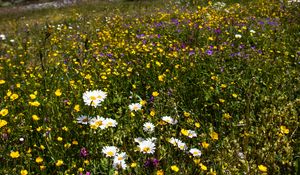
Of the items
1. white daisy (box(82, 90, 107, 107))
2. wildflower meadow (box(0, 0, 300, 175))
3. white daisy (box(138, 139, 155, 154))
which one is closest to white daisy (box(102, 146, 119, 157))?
wildflower meadow (box(0, 0, 300, 175))

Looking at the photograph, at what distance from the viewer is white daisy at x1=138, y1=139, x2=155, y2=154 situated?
2498 millimetres

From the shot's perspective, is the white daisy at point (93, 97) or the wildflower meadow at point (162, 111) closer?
the wildflower meadow at point (162, 111)

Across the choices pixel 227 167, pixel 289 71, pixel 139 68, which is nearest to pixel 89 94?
pixel 227 167

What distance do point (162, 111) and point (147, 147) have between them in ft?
2.91

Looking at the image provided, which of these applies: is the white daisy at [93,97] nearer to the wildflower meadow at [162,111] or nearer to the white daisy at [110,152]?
the wildflower meadow at [162,111]

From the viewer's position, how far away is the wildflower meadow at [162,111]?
2.62 m

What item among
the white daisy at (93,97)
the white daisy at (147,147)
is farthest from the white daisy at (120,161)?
the white daisy at (93,97)

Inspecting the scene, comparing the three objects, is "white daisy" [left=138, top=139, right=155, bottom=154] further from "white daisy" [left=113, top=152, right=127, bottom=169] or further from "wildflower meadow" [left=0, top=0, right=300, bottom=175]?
"white daisy" [left=113, top=152, right=127, bottom=169]

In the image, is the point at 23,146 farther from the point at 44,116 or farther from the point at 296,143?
the point at 296,143

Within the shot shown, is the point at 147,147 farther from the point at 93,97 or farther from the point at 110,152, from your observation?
the point at 93,97

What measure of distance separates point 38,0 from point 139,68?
26233mm

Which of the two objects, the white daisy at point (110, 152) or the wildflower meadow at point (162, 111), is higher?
the white daisy at point (110, 152)

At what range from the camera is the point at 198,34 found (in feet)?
22.0

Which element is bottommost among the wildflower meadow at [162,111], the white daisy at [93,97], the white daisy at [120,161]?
the wildflower meadow at [162,111]
